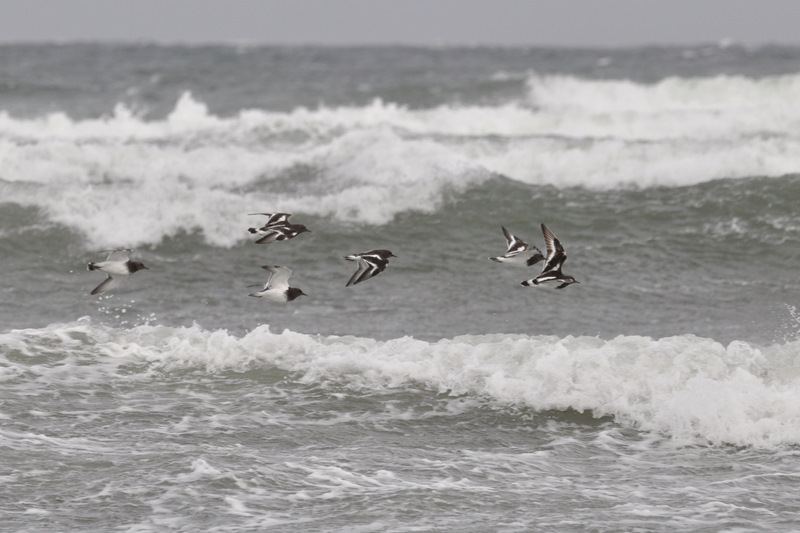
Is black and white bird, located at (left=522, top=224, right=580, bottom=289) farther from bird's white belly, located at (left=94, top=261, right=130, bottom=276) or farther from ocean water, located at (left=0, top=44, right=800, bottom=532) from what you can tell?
bird's white belly, located at (left=94, top=261, right=130, bottom=276)

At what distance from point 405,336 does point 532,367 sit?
1933 millimetres

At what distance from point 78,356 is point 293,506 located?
4306 mm

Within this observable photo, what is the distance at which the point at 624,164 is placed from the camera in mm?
23281

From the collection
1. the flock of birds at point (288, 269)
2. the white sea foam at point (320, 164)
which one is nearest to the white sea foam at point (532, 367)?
the flock of birds at point (288, 269)

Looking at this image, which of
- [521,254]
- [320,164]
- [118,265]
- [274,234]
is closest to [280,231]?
[274,234]

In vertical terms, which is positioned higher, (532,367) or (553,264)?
(553,264)

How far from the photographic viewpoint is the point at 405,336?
13.9 metres

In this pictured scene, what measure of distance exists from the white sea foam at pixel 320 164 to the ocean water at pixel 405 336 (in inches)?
2.8

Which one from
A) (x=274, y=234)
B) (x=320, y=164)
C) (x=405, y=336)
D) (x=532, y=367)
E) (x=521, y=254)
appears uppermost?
(x=320, y=164)

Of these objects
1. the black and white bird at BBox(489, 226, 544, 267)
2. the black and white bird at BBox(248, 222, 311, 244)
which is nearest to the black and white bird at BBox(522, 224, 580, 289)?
the black and white bird at BBox(489, 226, 544, 267)

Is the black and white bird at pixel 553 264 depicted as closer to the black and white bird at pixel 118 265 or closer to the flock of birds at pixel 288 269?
the flock of birds at pixel 288 269

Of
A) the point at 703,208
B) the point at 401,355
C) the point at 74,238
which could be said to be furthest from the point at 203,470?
the point at 703,208

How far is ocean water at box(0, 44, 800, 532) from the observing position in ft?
31.4

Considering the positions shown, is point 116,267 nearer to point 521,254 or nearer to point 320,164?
point 521,254
